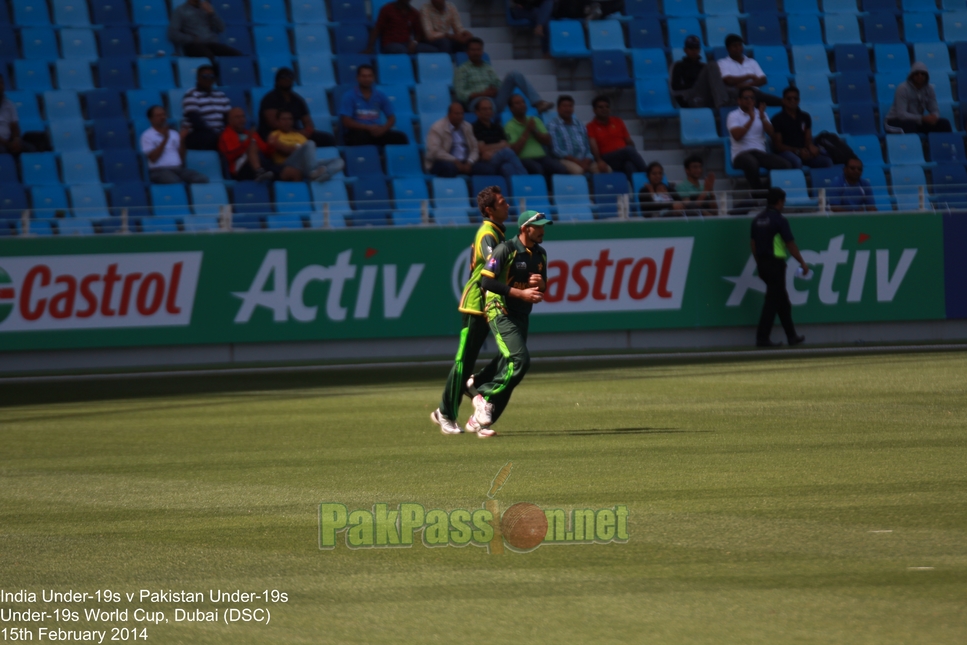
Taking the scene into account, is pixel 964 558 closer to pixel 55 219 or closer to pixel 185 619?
pixel 185 619

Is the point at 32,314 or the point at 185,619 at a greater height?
the point at 185,619

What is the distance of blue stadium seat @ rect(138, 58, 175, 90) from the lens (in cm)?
2233

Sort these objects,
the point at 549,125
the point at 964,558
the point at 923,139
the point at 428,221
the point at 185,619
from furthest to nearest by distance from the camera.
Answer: the point at 923,139
the point at 549,125
the point at 428,221
the point at 964,558
the point at 185,619

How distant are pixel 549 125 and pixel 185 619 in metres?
18.3

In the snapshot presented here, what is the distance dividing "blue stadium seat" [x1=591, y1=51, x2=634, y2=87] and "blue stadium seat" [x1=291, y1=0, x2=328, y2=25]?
514 cm

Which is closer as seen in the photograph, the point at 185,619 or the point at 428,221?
the point at 185,619

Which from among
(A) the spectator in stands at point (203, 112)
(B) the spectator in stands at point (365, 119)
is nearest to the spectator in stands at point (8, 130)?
(A) the spectator in stands at point (203, 112)

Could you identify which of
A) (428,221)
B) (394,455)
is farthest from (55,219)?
(394,455)

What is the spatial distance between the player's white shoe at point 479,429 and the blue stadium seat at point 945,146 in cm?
1608

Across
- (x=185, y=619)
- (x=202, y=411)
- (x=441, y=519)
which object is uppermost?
(x=185, y=619)

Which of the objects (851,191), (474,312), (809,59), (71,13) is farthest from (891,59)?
(474,312)

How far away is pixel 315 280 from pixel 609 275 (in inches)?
182

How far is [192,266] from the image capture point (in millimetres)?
19578

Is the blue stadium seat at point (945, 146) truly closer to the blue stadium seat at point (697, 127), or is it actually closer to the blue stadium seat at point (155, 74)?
the blue stadium seat at point (697, 127)
